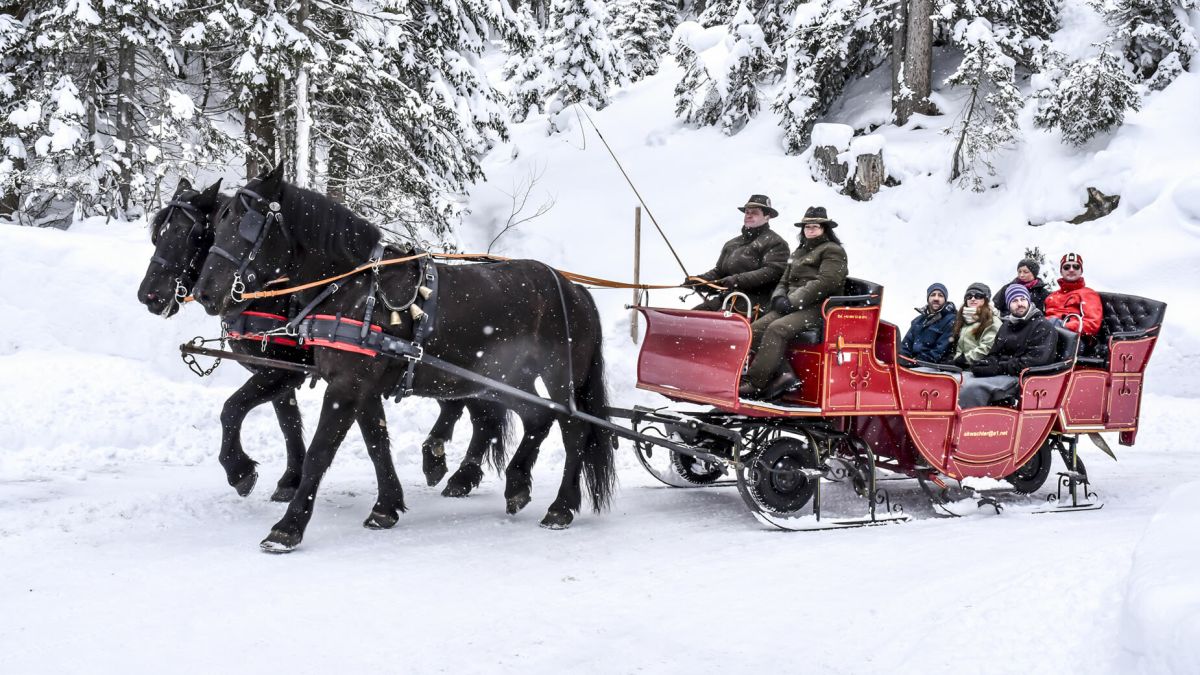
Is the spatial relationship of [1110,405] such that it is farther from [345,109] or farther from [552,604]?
[345,109]

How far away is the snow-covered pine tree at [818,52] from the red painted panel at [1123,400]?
36.9 feet

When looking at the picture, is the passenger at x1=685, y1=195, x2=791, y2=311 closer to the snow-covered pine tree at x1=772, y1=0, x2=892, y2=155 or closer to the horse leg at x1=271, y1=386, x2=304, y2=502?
the horse leg at x1=271, y1=386, x2=304, y2=502

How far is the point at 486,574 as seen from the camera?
487 centimetres

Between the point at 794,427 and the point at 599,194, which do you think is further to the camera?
the point at 599,194

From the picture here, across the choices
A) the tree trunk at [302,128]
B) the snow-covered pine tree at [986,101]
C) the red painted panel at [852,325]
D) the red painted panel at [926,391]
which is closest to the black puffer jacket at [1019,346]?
the red painted panel at [926,391]

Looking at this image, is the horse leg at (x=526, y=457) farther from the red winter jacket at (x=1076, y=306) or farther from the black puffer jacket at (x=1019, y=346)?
the red winter jacket at (x=1076, y=306)

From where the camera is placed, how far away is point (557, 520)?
19.9ft

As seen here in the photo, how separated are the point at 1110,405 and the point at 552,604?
214 inches

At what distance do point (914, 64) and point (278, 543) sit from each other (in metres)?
15.8

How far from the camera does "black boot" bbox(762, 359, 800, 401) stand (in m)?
6.39

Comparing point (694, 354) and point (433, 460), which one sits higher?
point (694, 354)

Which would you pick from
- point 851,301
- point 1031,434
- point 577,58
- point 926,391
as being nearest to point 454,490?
point 851,301

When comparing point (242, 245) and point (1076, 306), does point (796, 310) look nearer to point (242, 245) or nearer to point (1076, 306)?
point (1076, 306)

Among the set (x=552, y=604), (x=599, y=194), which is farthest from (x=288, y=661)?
(x=599, y=194)
